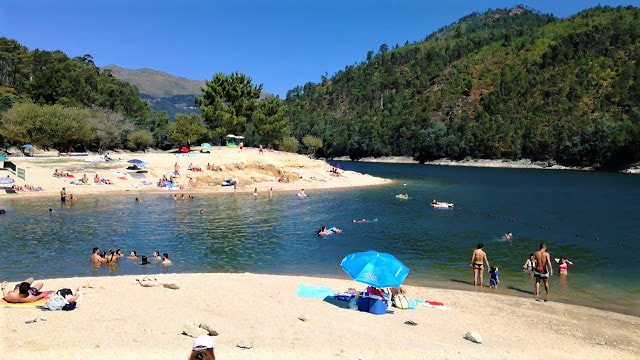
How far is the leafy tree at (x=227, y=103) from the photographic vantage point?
98.5 metres

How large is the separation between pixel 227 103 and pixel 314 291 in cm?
8961

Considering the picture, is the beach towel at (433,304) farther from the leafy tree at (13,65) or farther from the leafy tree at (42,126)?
the leafy tree at (13,65)

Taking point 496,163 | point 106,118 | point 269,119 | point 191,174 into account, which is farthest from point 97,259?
point 496,163

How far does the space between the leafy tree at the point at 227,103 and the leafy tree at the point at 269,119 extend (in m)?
2.54

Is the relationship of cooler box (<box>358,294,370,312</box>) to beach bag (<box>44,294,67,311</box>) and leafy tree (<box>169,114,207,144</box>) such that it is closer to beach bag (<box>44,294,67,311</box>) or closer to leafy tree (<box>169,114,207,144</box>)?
beach bag (<box>44,294,67,311</box>)

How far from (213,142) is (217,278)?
92136 millimetres

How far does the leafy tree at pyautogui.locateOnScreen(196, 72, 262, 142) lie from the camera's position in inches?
3878

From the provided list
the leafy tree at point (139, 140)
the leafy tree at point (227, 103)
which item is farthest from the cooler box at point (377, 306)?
the leafy tree at point (139, 140)

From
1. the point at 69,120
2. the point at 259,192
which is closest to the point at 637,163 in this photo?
the point at 259,192

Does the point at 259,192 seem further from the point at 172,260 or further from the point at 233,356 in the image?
the point at 233,356

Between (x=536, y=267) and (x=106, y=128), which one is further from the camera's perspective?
(x=106, y=128)

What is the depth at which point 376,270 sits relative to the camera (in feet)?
52.7

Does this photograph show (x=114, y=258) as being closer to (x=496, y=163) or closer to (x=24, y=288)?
(x=24, y=288)

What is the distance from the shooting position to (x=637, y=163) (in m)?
121
